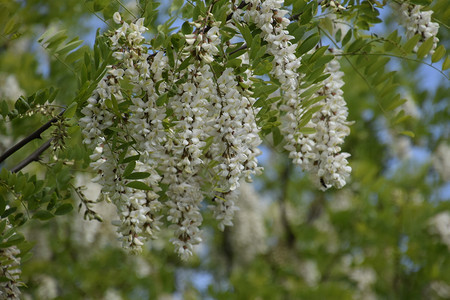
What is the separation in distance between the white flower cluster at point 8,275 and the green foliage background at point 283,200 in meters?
0.08

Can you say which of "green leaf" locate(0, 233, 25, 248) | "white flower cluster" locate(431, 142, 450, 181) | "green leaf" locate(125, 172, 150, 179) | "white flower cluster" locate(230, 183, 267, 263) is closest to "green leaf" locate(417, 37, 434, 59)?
"green leaf" locate(125, 172, 150, 179)

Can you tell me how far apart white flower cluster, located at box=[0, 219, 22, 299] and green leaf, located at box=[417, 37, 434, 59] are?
1258mm

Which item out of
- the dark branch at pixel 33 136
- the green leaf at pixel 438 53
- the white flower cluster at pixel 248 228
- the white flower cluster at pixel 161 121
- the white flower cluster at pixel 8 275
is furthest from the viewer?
the white flower cluster at pixel 248 228

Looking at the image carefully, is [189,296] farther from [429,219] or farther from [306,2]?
[306,2]

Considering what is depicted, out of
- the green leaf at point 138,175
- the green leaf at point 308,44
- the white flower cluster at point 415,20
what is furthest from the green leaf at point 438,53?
the green leaf at point 138,175

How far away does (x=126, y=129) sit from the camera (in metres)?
1.16

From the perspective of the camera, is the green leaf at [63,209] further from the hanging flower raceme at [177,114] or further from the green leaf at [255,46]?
the green leaf at [255,46]

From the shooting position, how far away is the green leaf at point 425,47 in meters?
1.45

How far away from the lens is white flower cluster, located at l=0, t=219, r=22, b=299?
1395 mm

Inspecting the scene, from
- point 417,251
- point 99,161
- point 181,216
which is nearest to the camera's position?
point 99,161

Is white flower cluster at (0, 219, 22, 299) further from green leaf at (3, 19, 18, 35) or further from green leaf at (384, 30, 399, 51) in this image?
green leaf at (384, 30, 399, 51)

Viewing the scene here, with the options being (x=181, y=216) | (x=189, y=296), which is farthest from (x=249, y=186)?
(x=181, y=216)

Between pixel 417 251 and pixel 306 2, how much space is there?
3.11m

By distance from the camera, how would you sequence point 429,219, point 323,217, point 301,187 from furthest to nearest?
point 323,217, point 301,187, point 429,219
